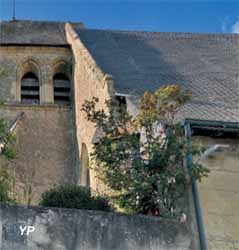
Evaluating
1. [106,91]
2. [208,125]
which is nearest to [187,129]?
[208,125]

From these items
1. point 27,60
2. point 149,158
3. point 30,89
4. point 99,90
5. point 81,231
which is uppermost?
point 27,60

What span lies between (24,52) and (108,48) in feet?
11.5

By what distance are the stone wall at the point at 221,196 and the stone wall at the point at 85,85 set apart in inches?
154

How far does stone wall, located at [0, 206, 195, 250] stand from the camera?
773 cm

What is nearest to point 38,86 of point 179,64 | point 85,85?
point 85,85

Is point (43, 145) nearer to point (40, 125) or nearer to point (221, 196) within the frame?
point (40, 125)

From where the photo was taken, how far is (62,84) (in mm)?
20891

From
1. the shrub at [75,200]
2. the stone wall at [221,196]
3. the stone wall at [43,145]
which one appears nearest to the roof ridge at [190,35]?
the stone wall at [43,145]

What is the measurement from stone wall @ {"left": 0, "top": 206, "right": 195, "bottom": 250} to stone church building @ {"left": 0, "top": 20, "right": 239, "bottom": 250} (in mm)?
1224

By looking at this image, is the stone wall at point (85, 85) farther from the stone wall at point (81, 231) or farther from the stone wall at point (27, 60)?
the stone wall at point (81, 231)

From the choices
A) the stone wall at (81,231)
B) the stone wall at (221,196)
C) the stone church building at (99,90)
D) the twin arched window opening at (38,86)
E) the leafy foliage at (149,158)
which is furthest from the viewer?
the twin arched window opening at (38,86)

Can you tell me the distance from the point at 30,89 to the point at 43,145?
2.44 m

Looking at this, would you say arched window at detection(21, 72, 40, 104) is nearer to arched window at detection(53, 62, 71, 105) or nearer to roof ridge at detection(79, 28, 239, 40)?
arched window at detection(53, 62, 71, 105)

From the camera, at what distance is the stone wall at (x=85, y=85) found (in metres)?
14.7
